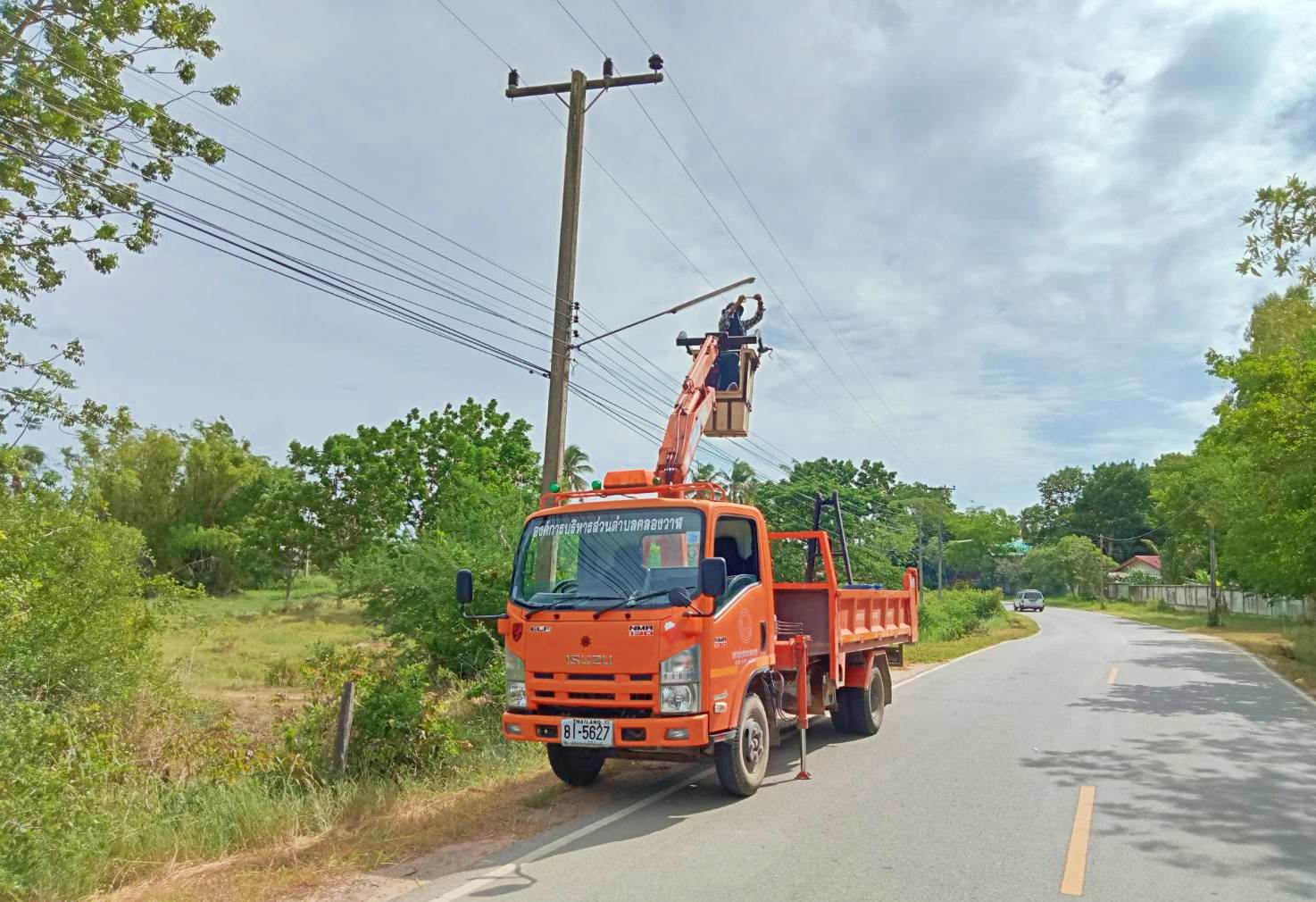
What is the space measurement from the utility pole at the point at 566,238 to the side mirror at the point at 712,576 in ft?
15.7

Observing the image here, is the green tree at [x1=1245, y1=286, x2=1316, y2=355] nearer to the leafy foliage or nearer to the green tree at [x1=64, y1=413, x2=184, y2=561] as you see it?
the leafy foliage

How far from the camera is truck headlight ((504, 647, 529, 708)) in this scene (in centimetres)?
753

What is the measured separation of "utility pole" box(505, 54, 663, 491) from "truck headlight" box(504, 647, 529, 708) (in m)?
4.08

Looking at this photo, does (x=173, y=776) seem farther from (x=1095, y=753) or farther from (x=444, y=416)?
(x=444, y=416)

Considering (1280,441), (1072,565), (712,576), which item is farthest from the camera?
(1072,565)

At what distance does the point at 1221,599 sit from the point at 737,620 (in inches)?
2274

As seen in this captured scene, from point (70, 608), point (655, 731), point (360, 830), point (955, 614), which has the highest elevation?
point (70, 608)

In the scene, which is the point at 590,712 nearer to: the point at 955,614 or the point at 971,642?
the point at 971,642

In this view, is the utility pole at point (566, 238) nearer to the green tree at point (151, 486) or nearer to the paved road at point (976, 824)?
the paved road at point (976, 824)

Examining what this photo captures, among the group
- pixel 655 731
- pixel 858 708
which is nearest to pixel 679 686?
pixel 655 731

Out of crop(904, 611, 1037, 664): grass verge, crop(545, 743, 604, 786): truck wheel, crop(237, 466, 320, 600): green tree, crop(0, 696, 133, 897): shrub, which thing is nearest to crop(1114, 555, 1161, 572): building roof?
crop(904, 611, 1037, 664): grass verge

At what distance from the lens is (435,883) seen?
18.7 feet

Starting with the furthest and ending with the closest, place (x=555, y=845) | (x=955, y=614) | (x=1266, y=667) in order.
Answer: (x=955, y=614) → (x=1266, y=667) → (x=555, y=845)

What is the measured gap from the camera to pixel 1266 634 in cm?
3588
